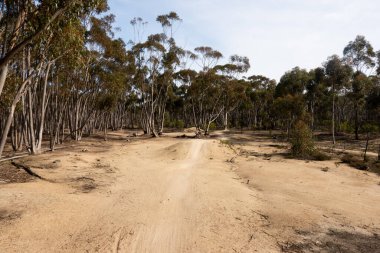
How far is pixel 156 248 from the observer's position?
816 centimetres

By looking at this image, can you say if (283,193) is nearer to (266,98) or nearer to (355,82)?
(355,82)

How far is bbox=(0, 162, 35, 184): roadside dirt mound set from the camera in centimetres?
1441

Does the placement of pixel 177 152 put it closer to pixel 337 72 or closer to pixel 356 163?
pixel 356 163

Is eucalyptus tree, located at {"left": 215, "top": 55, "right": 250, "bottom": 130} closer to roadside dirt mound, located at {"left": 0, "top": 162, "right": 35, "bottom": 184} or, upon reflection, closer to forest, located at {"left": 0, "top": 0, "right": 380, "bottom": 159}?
forest, located at {"left": 0, "top": 0, "right": 380, "bottom": 159}

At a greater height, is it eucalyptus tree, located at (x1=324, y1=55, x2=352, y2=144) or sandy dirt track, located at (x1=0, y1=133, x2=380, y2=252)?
eucalyptus tree, located at (x1=324, y1=55, x2=352, y2=144)

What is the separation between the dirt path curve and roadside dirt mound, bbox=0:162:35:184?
80 centimetres

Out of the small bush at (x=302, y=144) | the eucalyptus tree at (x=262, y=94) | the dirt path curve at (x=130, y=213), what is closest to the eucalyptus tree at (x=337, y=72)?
the small bush at (x=302, y=144)

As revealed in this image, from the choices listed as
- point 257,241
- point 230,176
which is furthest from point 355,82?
point 257,241

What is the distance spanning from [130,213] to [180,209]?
1.68 m

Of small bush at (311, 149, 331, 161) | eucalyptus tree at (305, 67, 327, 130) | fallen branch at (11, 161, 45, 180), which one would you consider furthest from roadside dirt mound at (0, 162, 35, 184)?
eucalyptus tree at (305, 67, 327, 130)

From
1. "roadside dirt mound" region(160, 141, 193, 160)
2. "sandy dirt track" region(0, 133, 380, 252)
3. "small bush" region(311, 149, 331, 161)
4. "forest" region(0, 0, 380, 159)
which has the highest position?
"forest" region(0, 0, 380, 159)

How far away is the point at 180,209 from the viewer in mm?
11328

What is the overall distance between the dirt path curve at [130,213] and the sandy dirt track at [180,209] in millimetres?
28

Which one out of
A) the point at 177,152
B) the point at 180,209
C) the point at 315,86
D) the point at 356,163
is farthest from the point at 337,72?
the point at 180,209
